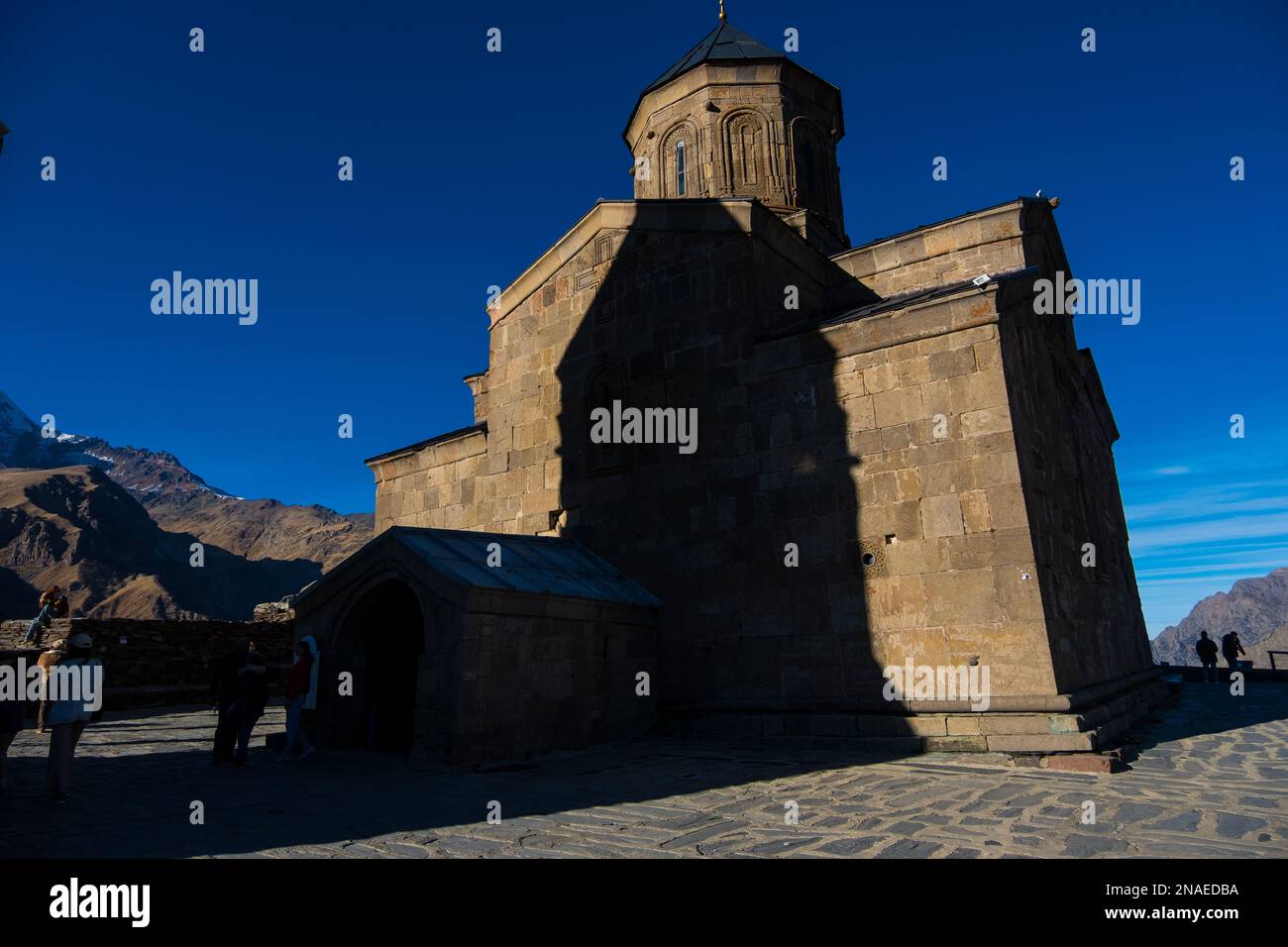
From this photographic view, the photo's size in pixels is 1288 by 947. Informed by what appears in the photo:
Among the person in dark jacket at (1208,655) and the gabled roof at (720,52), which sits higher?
the gabled roof at (720,52)

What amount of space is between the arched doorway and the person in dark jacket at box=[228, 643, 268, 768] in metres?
1.17

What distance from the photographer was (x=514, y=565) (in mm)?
10297

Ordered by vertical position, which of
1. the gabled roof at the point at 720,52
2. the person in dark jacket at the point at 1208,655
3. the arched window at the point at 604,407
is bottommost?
the person in dark jacket at the point at 1208,655

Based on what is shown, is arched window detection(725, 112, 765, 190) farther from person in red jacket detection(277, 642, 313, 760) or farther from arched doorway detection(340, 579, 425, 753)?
person in red jacket detection(277, 642, 313, 760)

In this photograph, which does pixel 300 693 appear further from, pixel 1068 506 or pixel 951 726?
pixel 1068 506

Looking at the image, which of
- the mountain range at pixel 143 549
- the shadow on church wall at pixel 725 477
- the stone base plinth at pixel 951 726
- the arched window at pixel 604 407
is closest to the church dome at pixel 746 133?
the shadow on church wall at pixel 725 477

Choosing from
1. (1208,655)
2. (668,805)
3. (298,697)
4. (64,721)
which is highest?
(64,721)

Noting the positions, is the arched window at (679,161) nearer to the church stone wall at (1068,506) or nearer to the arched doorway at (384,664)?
the church stone wall at (1068,506)

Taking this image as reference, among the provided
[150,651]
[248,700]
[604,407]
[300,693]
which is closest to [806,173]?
[604,407]

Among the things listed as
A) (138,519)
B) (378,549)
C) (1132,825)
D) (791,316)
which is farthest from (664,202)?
(138,519)

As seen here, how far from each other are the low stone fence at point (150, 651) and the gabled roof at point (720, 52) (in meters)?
15.9

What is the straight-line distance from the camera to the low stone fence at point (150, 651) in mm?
16375

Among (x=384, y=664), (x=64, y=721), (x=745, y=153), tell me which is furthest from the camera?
(x=745, y=153)

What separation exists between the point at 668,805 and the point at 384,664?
5.70 m
